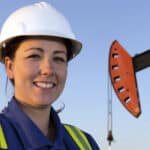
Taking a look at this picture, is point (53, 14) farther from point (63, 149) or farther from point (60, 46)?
point (63, 149)

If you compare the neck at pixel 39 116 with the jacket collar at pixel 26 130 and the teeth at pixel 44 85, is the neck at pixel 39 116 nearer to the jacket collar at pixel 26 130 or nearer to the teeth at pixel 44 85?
the jacket collar at pixel 26 130

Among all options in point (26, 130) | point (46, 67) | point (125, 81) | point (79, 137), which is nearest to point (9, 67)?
point (46, 67)

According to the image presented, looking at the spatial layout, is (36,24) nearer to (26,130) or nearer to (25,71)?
(25,71)

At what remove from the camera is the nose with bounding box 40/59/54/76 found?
10.9ft

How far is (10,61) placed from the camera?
3518 millimetres

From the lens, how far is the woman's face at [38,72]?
3.35 m

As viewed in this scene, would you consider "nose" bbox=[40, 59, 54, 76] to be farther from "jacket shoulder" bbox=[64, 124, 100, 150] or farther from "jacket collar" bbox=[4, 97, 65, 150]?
"jacket shoulder" bbox=[64, 124, 100, 150]

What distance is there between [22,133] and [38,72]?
463mm

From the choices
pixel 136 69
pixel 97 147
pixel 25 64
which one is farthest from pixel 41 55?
pixel 136 69

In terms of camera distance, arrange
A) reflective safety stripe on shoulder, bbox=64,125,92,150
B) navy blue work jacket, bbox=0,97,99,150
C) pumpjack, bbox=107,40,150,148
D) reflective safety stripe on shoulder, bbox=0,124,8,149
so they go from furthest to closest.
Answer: pumpjack, bbox=107,40,150,148
reflective safety stripe on shoulder, bbox=64,125,92,150
navy blue work jacket, bbox=0,97,99,150
reflective safety stripe on shoulder, bbox=0,124,8,149

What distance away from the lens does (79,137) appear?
393 centimetres

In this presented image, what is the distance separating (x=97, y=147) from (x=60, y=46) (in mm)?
997

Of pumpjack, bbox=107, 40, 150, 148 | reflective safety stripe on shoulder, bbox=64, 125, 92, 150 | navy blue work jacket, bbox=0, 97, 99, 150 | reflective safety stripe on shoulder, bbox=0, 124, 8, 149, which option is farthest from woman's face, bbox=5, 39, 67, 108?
pumpjack, bbox=107, 40, 150, 148

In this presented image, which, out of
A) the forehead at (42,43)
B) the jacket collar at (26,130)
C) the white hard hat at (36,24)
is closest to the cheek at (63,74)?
the forehead at (42,43)
